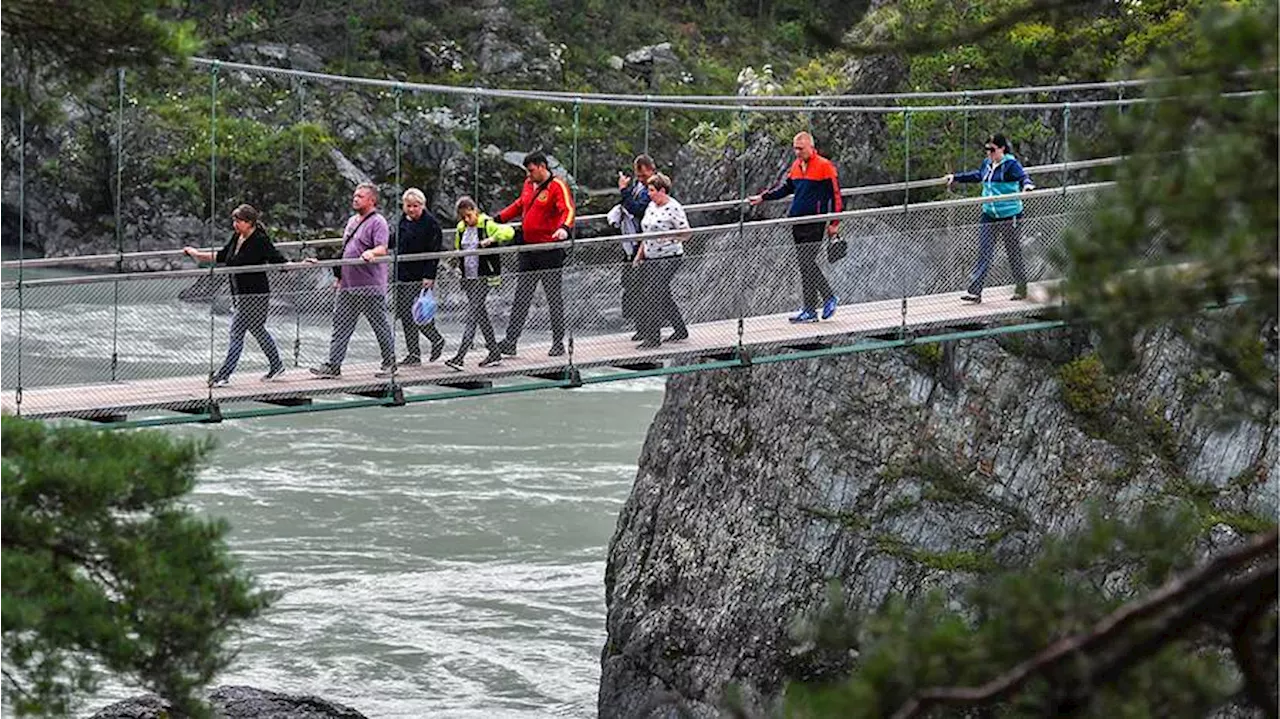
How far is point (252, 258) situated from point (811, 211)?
121 inches

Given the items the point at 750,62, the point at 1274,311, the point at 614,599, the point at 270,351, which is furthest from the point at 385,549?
the point at 750,62

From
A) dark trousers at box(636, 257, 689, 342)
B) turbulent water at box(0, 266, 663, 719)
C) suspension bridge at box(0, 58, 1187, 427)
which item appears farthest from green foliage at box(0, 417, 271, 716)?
dark trousers at box(636, 257, 689, 342)

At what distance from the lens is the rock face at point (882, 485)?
1345 centimetres

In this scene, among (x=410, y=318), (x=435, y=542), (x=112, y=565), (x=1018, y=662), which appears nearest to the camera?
(x=1018, y=662)

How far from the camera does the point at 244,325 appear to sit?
11.2m

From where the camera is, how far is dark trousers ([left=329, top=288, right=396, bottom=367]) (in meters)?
A: 11.4

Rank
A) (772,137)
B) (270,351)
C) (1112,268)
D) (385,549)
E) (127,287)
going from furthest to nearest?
(127,287), (385,549), (772,137), (270,351), (1112,268)

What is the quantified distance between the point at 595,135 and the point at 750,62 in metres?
4.62

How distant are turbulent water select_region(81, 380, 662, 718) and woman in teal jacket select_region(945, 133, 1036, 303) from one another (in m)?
4.07

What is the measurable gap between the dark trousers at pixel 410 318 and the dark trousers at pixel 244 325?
2.18 ft

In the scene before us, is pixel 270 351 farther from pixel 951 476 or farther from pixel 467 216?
pixel 951 476

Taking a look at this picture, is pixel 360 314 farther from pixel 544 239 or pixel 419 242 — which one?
pixel 544 239

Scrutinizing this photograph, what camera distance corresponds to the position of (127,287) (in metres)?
24.6

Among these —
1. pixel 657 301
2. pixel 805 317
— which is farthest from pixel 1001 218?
pixel 657 301
